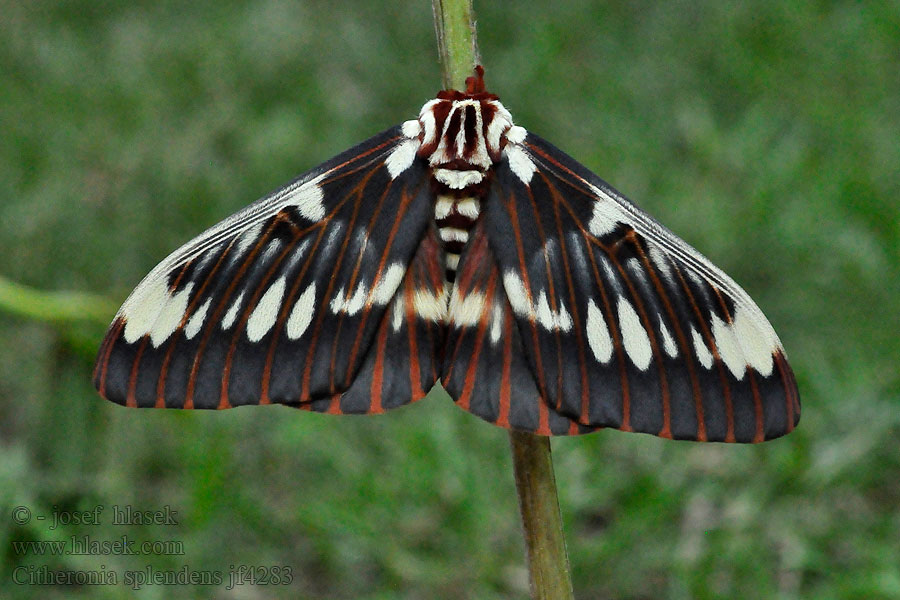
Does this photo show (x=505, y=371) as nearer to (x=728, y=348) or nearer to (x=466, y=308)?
(x=466, y=308)

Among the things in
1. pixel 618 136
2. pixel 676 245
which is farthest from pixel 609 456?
pixel 618 136

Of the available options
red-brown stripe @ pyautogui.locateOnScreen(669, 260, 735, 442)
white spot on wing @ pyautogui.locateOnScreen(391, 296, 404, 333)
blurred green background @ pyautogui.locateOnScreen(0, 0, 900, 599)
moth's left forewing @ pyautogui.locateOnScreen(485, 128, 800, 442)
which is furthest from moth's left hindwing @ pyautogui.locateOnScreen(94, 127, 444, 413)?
blurred green background @ pyautogui.locateOnScreen(0, 0, 900, 599)

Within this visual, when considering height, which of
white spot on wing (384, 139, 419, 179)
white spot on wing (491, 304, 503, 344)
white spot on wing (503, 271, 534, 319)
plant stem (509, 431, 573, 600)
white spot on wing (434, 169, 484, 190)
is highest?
white spot on wing (384, 139, 419, 179)

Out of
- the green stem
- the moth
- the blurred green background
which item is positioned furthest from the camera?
the blurred green background

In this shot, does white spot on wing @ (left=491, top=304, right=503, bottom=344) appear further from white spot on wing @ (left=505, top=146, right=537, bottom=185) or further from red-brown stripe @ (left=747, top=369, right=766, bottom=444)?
red-brown stripe @ (left=747, top=369, right=766, bottom=444)

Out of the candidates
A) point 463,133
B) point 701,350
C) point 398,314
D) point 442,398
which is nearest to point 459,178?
point 463,133

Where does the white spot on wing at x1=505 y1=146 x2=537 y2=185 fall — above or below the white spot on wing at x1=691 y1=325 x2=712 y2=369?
above

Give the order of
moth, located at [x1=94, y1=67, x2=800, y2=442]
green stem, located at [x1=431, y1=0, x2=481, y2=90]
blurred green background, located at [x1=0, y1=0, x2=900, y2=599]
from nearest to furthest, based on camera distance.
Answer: green stem, located at [x1=431, y1=0, x2=481, y2=90] → moth, located at [x1=94, y1=67, x2=800, y2=442] → blurred green background, located at [x1=0, y1=0, x2=900, y2=599]
